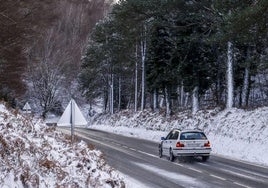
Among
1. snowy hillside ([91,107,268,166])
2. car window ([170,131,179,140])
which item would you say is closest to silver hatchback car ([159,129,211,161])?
car window ([170,131,179,140])

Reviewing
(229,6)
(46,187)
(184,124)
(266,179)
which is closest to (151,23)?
(184,124)

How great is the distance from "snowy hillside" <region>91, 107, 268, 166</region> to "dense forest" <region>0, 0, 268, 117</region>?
1720 mm

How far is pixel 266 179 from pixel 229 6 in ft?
40.8

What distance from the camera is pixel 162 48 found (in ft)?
137

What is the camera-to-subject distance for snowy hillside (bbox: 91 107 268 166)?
24.7 metres

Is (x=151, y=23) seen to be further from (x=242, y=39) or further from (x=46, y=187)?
(x=46, y=187)

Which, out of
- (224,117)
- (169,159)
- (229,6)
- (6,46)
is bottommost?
(169,159)

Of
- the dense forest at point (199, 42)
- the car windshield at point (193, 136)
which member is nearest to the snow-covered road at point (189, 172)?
the car windshield at point (193, 136)

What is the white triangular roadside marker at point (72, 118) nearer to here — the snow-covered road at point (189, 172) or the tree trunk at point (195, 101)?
the snow-covered road at point (189, 172)

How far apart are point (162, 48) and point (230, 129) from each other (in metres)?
14.2

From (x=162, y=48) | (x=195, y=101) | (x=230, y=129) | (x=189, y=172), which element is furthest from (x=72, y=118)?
(x=162, y=48)

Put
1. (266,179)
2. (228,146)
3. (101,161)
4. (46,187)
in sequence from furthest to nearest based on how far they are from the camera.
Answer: (228,146) < (266,179) < (101,161) < (46,187)

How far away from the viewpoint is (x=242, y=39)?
84.1 ft

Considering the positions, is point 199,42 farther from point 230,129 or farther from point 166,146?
point 166,146
